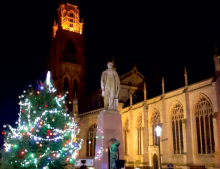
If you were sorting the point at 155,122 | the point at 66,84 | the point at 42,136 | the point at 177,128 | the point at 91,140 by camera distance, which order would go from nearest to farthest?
the point at 42,136 → the point at 177,128 → the point at 155,122 → the point at 91,140 → the point at 66,84

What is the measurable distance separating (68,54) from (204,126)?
3593 cm

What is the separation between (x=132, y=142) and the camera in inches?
1366

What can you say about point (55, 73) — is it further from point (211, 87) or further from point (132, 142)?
point (211, 87)

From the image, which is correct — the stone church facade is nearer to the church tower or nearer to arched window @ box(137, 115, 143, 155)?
arched window @ box(137, 115, 143, 155)

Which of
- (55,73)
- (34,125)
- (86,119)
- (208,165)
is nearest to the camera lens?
(34,125)

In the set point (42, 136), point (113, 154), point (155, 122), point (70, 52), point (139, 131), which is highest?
point (70, 52)

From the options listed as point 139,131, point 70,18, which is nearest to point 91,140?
point 139,131

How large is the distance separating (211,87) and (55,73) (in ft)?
112

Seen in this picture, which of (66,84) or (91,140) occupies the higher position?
(66,84)

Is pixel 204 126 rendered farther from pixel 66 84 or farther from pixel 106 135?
pixel 66 84

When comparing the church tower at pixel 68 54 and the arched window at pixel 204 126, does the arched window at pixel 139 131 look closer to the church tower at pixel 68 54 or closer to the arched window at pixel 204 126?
the arched window at pixel 204 126

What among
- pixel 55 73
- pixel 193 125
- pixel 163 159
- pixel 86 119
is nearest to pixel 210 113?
pixel 193 125

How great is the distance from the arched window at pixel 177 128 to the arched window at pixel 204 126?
2501mm

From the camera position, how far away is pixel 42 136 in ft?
38.7
